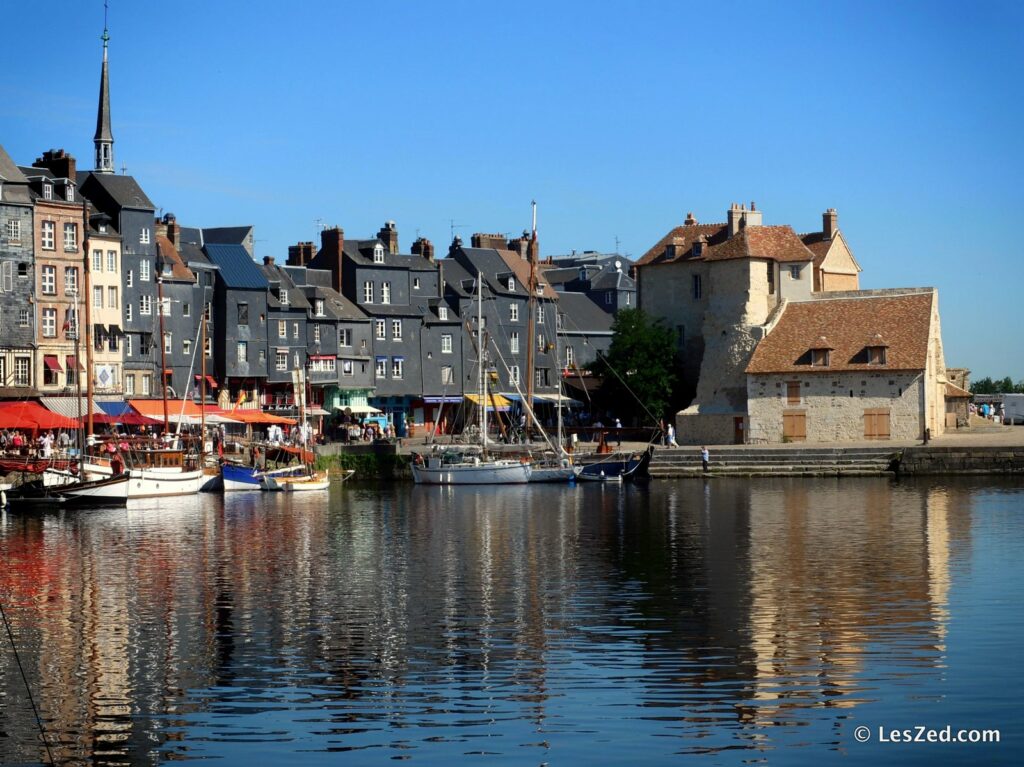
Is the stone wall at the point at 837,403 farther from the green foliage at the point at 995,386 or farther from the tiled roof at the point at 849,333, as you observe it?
the green foliage at the point at 995,386

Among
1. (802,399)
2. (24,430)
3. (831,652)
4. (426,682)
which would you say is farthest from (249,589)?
(802,399)

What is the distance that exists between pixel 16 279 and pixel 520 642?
59.1m

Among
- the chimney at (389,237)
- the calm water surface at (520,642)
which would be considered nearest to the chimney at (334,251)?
the chimney at (389,237)

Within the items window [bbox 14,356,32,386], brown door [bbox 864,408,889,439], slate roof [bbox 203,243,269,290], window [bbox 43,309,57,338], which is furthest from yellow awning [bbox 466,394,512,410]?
window [bbox 14,356,32,386]

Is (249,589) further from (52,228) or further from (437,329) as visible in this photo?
(437,329)

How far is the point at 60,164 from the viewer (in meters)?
84.6

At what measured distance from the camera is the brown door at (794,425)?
79125mm

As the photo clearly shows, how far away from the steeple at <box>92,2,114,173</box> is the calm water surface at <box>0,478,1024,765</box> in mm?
46787

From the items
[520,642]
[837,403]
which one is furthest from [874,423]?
[520,642]

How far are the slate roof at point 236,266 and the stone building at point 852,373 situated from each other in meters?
31.0

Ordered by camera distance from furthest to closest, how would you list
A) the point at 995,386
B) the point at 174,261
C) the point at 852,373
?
the point at 995,386 → the point at 174,261 → the point at 852,373

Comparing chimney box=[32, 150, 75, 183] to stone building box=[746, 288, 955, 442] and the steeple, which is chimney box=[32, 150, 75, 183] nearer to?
the steeple

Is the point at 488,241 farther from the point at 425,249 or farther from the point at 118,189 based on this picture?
the point at 118,189

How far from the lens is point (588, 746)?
64.9 feet
